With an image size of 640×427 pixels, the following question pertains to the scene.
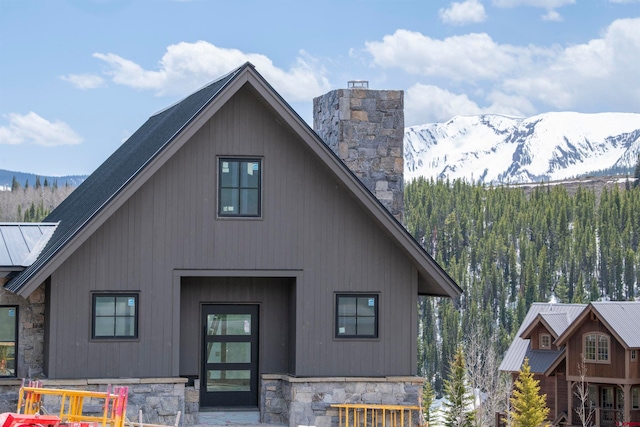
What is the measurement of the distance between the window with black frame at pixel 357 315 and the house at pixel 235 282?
2cm

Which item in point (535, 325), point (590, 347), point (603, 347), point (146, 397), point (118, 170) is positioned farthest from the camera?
point (535, 325)

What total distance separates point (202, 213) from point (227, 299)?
5.52 ft

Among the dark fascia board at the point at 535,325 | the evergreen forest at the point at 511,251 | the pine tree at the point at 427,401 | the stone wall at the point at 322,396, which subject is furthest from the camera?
the evergreen forest at the point at 511,251

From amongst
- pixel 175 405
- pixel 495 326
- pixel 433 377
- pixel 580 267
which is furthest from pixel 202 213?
pixel 580 267

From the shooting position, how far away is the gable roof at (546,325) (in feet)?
164

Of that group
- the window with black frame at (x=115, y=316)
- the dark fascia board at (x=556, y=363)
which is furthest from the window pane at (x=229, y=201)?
the dark fascia board at (x=556, y=363)

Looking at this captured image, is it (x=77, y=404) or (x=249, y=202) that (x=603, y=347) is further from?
(x=77, y=404)

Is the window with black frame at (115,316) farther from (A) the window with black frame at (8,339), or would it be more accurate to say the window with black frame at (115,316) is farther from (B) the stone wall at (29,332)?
(A) the window with black frame at (8,339)

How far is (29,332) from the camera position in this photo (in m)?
17.0

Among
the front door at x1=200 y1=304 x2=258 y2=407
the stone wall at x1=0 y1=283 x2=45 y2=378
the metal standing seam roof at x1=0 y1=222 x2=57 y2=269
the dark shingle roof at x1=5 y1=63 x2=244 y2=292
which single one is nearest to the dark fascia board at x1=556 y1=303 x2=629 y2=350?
the dark shingle roof at x1=5 y1=63 x2=244 y2=292

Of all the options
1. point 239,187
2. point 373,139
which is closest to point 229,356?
point 239,187

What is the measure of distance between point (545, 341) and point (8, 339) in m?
38.5

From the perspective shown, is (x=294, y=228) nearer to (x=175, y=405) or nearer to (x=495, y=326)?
(x=175, y=405)

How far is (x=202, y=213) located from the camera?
16.5 meters
